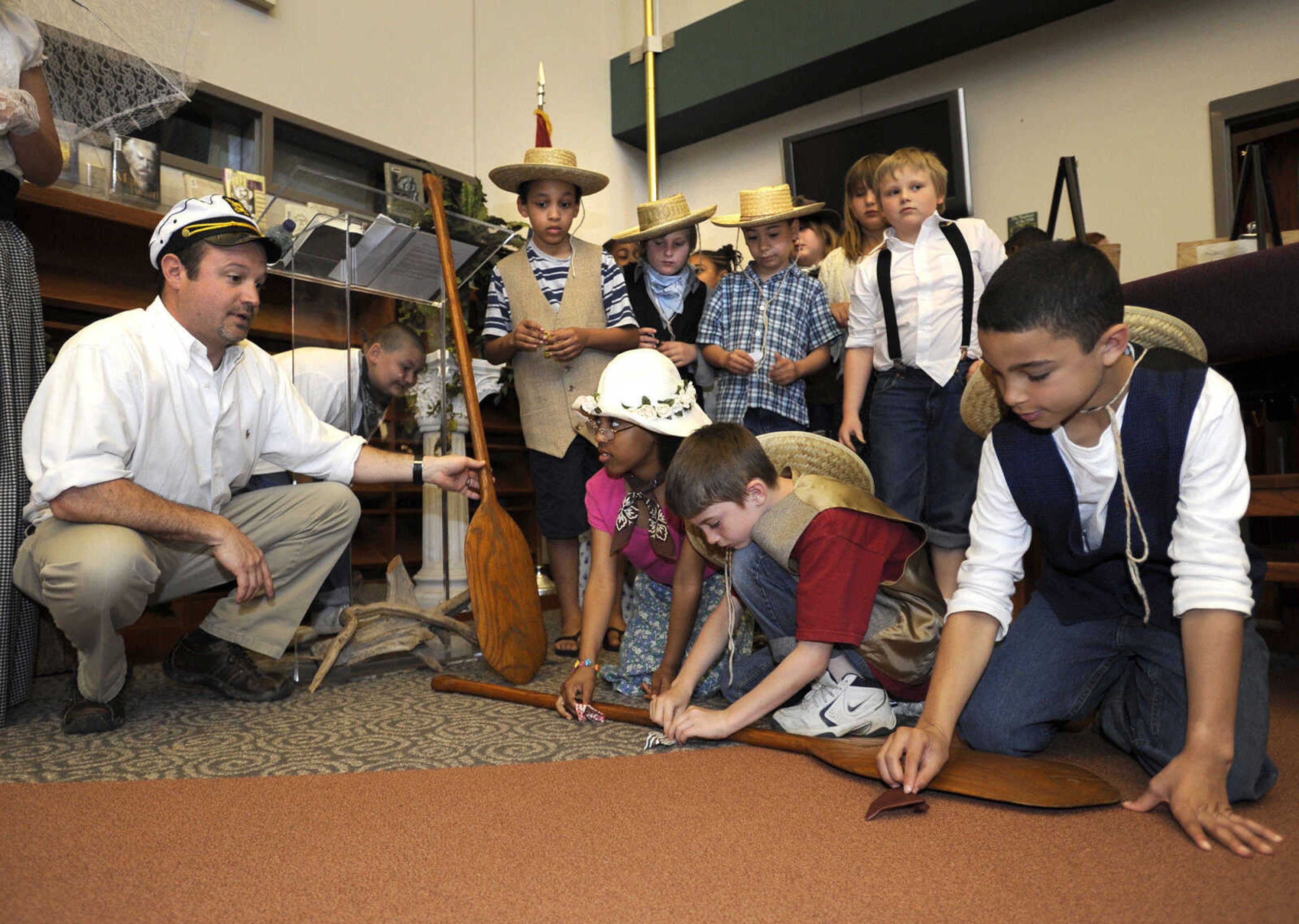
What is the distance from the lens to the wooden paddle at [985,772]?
4.40ft

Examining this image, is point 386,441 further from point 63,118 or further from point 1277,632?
point 1277,632

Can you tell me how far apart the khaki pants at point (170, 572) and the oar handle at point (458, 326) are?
0.36 meters

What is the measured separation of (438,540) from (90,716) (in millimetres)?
1024

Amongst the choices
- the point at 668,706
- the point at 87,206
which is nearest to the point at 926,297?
the point at 668,706

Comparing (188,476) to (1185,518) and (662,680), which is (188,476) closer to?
(662,680)

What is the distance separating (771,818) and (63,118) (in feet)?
8.32

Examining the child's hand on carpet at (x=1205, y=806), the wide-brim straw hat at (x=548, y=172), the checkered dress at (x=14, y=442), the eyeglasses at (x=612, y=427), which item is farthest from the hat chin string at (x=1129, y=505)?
the checkered dress at (x=14, y=442)

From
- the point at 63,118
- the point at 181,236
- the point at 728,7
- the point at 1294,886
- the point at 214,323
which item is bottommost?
the point at 1294,886

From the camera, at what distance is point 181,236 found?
6.99 feet

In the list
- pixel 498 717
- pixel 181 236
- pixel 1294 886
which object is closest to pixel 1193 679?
pixel 1294 886

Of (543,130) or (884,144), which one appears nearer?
(543,130)

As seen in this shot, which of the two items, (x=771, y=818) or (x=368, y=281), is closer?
(x=771, y=818)

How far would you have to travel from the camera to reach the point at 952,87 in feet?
16.1

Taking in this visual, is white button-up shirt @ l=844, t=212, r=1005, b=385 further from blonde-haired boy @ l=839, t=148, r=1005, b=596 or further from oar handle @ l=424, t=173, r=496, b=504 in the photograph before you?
oar handle @ l=424, t=173, r=496, b=504
